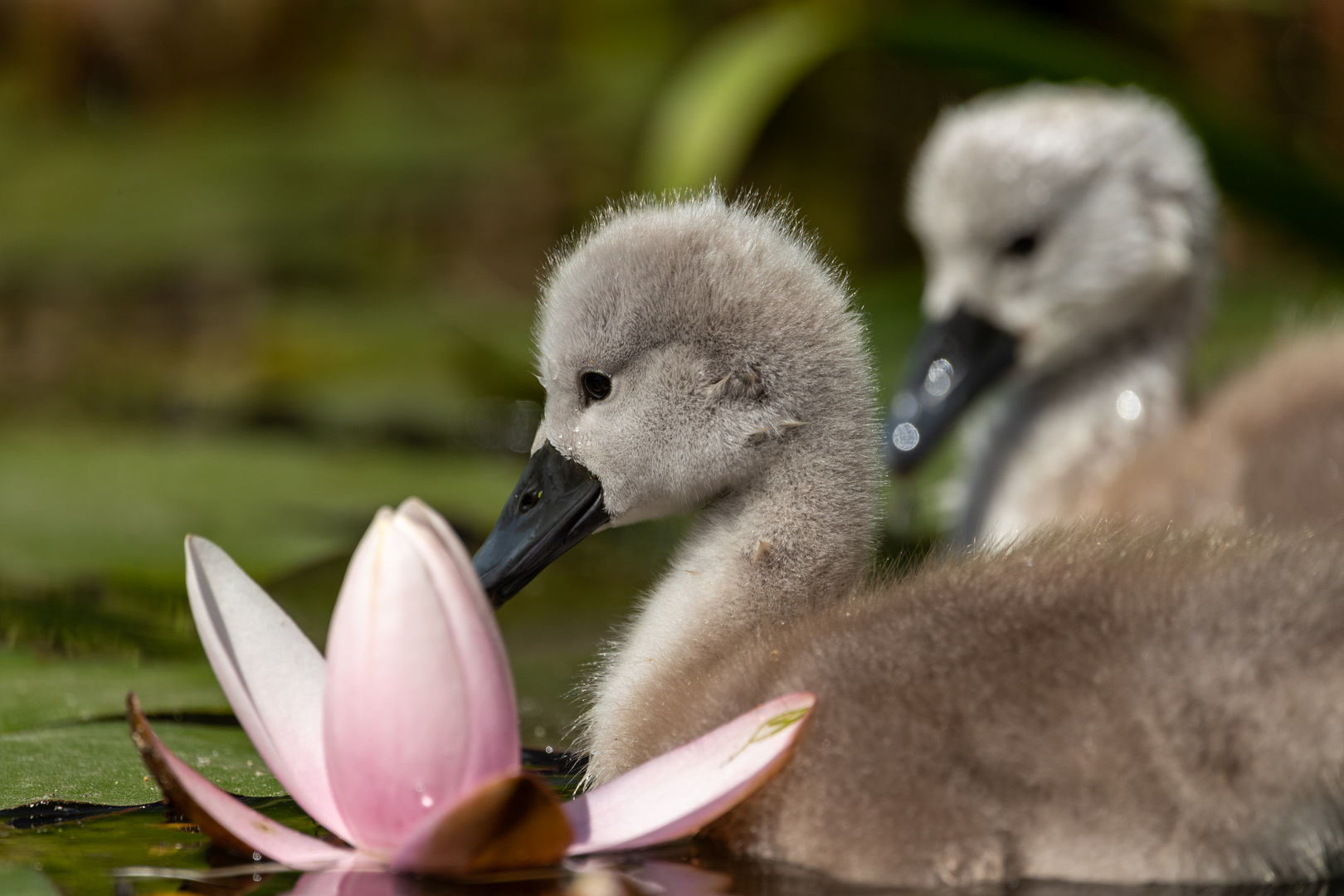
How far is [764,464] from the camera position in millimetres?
1793

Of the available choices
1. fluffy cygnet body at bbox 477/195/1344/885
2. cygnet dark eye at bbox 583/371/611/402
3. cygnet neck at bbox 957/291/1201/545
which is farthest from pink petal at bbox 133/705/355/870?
cygnet neck at bbox 957/291/1201/545

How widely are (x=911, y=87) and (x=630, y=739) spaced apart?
4661 millimetres

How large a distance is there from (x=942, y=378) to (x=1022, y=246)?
300mm

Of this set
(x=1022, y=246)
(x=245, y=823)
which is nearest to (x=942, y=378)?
(x=1022, y=246)

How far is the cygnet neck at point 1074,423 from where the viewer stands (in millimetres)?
3082

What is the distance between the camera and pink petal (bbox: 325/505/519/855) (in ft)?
4.62

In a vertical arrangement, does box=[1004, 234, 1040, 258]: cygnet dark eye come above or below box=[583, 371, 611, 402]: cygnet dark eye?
above

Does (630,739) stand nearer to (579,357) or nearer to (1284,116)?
(579,357)

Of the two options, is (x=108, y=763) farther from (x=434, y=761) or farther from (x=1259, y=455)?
(x=1259, y=455)

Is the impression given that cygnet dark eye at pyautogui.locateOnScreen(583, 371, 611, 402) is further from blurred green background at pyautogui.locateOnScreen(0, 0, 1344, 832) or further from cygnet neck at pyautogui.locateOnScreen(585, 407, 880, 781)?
blurred green background at pyautogui.locateOnScreen(0, 0, 1344, 832)

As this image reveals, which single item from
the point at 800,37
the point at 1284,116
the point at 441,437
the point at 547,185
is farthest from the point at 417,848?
the point at 1284,116

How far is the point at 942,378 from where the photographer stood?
10.1 feet

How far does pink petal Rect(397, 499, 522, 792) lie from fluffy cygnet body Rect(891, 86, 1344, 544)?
1.62 m

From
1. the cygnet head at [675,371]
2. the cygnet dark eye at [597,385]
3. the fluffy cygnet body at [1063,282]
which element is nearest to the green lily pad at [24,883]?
the cygnet head at [675,371]
